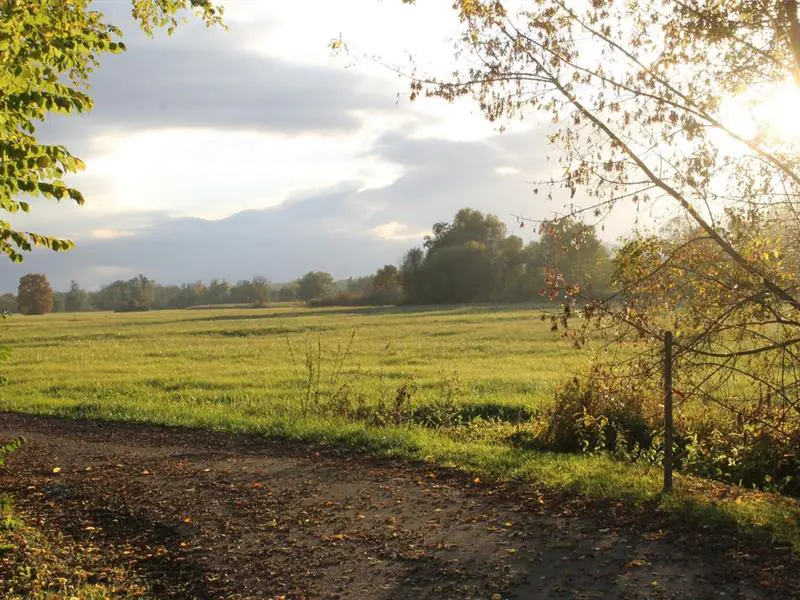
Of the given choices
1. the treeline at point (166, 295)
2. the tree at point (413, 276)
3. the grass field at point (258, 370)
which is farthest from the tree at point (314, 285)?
the grass field at point (258, 370)

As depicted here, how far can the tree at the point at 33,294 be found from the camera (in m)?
119

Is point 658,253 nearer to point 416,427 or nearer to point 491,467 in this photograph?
point 491,467

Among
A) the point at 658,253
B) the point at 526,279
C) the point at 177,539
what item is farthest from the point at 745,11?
the point at 526,279

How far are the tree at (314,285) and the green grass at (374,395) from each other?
353ft

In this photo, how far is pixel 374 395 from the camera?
54.6 ft

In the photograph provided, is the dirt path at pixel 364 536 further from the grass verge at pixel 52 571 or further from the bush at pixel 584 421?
the bush at pixel 584 421

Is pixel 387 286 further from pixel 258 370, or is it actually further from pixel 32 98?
pixel 32 98

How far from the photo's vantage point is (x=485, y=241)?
110312mm

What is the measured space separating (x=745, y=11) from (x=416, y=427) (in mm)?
7812

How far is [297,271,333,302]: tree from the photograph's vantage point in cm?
14812

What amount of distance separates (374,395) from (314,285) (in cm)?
13411

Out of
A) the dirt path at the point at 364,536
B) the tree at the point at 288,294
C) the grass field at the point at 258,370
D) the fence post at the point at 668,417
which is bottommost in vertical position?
the grass field at the point at 258,370

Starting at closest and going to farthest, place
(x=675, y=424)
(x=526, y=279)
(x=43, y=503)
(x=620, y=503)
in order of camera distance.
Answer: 1. (x=620, y=503)
2. (x=43, y=503)
3. (x=675, y=424)
4. (x=526, y=279)

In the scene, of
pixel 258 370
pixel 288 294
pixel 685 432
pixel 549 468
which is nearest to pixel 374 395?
pixel 685 432
